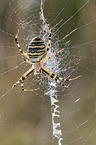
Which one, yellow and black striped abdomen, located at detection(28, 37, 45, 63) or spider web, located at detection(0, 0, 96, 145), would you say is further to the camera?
spider web, located at detection(0, 0, 96, 145)

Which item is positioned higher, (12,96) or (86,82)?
(86,82)

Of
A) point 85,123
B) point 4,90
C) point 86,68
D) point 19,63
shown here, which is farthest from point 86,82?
point 4,90

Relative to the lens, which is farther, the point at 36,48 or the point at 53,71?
the point at 53,71

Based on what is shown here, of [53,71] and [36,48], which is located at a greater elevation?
[36,48]

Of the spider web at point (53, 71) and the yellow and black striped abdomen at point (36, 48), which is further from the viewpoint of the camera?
the spider web at point (53, 71)

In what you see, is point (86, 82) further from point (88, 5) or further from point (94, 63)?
point (88, 5)

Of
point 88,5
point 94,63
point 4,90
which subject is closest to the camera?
point 88,5

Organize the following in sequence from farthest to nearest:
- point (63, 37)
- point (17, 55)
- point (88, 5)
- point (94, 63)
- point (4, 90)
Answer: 1. point (4, 90)
2. point (17, 55)
3. point (94, 63)
4. point (88, 5)
5. point (63, 37)

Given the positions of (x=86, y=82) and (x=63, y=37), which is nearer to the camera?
(x=63, y=37)
